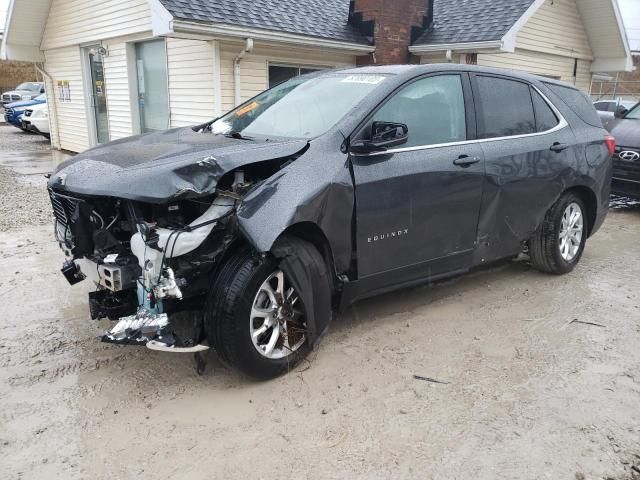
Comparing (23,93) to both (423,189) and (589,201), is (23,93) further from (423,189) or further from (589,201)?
(423,189)

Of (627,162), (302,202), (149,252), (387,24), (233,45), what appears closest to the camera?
(149,252)

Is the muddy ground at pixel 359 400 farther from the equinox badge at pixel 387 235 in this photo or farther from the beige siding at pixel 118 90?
the beige siding at pixel 118 90

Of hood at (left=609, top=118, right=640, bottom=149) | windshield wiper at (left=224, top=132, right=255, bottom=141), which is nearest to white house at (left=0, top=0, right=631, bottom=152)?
hood at (left=609, top=118, right=640, bottom=149)

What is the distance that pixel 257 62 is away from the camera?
389 inches

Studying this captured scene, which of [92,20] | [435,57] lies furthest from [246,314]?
[92,20]

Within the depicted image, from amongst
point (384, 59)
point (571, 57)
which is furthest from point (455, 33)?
point (571, 57)

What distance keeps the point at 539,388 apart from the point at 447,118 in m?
2.03

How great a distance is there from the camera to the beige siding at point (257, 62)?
939 centimetres

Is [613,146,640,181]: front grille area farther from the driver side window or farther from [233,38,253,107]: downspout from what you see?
[233,38,253,107]: downspout

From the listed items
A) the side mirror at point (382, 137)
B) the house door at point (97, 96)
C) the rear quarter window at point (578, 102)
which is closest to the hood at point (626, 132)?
the rear quarter window at point (578, 102)

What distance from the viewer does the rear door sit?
4430 mm

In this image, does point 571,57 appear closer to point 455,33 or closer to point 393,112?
point 455,33

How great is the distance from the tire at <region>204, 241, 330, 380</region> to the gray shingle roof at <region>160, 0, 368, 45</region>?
20.0ft

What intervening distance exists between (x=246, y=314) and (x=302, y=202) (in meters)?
0.73
